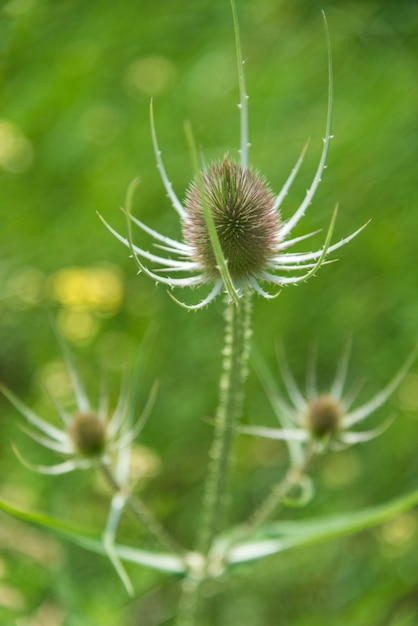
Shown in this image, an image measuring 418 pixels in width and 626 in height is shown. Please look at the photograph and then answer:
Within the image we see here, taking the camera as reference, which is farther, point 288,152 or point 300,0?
point 300,0

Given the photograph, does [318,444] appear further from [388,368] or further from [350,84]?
[350,84]

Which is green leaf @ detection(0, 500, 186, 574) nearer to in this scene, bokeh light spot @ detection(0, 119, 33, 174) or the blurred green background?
the blurred green background

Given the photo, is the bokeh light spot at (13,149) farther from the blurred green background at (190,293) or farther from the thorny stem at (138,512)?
the thorny stem at (138,512)

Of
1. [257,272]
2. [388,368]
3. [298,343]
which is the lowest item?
[257,272]

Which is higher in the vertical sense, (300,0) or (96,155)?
(300,0)

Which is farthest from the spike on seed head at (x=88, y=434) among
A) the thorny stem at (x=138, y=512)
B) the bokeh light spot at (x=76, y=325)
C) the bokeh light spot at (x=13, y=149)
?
the bokeh light spot at (x=13, y=149)

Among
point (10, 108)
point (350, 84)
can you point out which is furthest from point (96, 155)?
point (350, 84)

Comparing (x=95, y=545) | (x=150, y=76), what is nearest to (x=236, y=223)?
(x=95, y=545)

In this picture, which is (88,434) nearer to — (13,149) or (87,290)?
(87,290)
